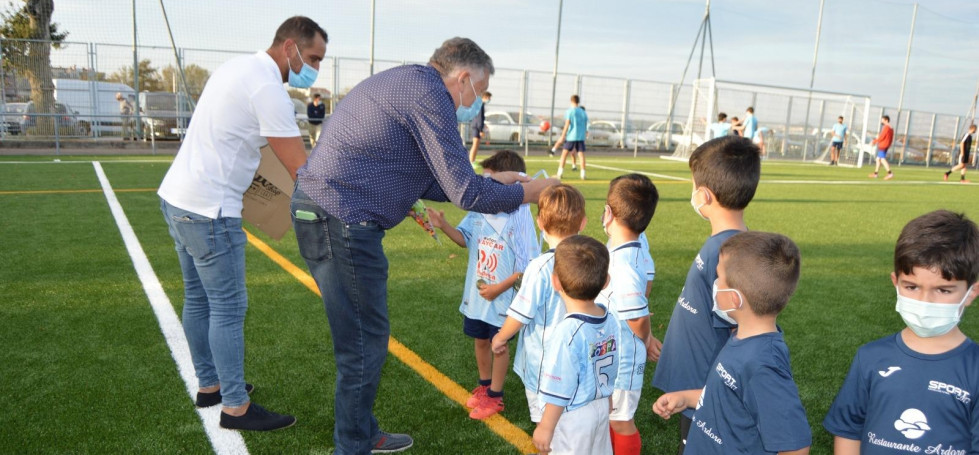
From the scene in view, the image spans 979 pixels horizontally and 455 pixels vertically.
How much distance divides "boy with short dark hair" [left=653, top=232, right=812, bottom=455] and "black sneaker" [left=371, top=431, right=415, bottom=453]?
1.49 m

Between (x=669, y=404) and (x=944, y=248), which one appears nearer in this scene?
(x=944, y=248)

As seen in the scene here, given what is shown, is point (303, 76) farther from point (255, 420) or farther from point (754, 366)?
point (754, 366)

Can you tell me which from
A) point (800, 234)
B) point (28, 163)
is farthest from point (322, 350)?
point (28, 163)

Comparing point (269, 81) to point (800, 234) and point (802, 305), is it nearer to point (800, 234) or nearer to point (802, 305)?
point (802, 305)

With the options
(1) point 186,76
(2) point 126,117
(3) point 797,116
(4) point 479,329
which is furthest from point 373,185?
(3) point 797,116

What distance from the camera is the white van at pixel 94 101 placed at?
743 inches

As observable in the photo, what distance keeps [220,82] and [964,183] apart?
24.5 meters

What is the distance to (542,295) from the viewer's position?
Result: 2746 millimetres

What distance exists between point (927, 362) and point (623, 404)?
1223 millimetres

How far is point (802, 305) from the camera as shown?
5.72 metres

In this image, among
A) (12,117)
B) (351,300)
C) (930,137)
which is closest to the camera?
(351,300)

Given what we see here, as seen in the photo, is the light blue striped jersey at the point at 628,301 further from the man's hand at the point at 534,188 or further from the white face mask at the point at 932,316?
the white face mask at the point at 932,316

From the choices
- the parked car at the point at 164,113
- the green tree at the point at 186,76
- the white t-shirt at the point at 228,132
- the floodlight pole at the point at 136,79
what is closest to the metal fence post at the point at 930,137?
the green tree at the point at 186,76

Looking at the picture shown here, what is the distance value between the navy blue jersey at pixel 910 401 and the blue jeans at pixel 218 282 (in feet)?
8.76
